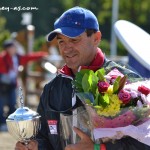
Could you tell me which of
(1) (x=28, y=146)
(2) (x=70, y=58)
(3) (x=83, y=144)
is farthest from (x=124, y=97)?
(1) (x=28, y=146)

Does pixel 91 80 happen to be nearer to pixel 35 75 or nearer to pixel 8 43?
pixel 8 43

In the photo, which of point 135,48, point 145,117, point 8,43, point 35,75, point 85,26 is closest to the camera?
point 145,117

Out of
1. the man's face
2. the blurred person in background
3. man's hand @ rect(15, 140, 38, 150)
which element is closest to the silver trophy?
man's hand @ rect(15, 140, 38, 150)

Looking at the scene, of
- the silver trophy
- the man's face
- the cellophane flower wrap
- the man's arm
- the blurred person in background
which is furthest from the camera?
the blurred person in background

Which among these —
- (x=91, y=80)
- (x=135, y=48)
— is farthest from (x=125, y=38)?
(x=91, y=80)

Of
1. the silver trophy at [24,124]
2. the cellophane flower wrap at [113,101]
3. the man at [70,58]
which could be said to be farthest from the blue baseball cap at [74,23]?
the silver trophy at [24,124]

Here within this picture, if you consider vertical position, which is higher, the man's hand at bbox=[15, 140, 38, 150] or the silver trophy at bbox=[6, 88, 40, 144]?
the silver trophy at bbox=[6, 88, 40, 144]

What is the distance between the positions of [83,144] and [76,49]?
0.61m

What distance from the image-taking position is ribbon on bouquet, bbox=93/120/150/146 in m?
3.10

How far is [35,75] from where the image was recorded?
14617 millimetres

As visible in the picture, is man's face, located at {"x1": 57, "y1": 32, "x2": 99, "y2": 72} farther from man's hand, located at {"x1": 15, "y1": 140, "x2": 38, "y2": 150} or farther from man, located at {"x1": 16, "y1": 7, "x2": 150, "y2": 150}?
man's hand, located at {"x1": 15, "y1": 140, "x2": 38, "y2": 150}

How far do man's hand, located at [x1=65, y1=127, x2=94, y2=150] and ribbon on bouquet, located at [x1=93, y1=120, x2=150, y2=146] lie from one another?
0.26 feet

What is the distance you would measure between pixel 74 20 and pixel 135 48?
2.34 meters

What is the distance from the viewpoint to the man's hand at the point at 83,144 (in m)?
3.20
